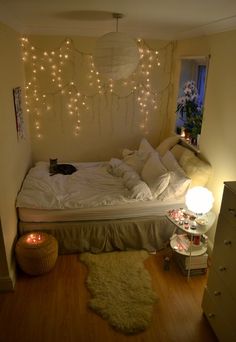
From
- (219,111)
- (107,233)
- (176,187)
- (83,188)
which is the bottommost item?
(107,233)

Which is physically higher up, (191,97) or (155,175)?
(191,97)

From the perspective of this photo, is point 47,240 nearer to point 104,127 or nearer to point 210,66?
point 104,127

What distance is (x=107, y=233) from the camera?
3059mm

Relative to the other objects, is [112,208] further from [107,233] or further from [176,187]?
[176,187]

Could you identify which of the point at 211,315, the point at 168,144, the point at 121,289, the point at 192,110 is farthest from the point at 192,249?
the point at 192,110

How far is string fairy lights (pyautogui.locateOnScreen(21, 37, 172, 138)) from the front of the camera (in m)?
3.90

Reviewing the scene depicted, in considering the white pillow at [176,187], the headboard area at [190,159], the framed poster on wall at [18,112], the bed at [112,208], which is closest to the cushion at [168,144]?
the headboard area at [190,159]

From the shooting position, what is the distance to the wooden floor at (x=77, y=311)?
2197 millimetres

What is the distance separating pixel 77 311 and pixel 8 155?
1.54 m

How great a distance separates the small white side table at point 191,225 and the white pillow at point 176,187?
0.25 meters

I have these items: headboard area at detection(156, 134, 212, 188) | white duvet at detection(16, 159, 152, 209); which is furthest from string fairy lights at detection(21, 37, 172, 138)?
white duvet at detection(16, 159, 152, 209)

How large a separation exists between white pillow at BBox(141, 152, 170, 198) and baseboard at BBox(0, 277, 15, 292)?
1.65 metres

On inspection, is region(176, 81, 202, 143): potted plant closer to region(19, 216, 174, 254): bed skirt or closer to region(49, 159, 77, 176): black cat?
region(19, 216, 174, 254): bed skirt

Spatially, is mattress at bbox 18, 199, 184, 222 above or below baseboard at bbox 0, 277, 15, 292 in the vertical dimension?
above
